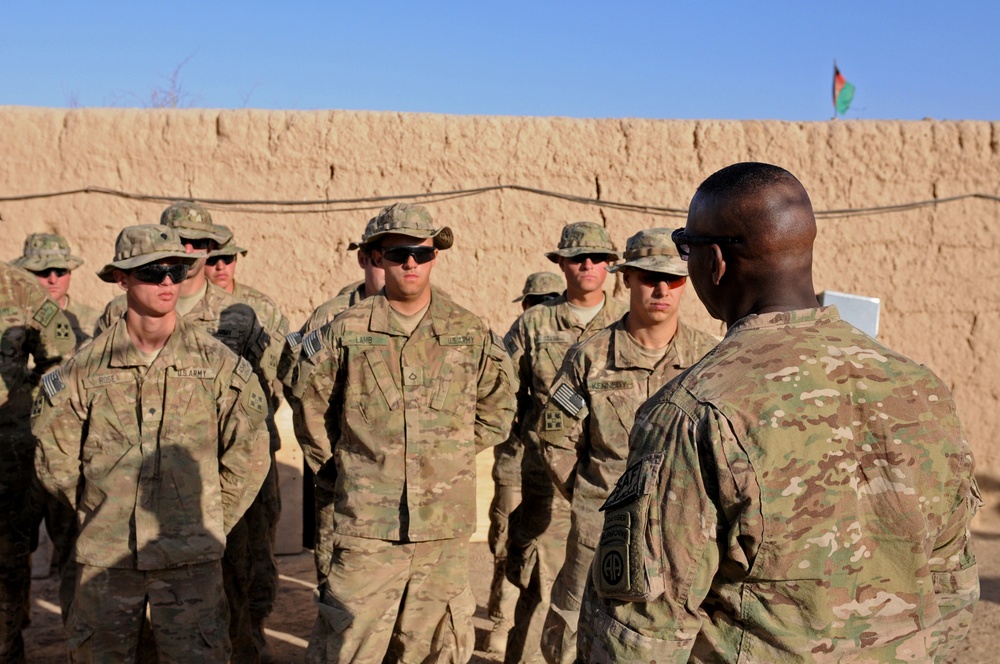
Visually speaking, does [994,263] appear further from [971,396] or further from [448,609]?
[448,609]

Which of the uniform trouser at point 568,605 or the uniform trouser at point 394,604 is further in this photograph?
the uniform trouser at point 568,605

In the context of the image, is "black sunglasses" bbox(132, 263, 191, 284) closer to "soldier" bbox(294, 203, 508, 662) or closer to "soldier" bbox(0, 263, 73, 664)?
"soldier" bbox(294, 203, 508, 662)

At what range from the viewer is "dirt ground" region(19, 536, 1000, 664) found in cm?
591

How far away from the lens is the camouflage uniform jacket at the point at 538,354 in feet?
19.0

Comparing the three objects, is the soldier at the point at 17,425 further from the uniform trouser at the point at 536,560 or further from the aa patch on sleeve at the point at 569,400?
the aa patch on sleeve at the point at 569,400

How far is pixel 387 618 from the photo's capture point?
14.3 ft

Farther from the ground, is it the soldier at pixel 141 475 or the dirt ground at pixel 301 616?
the soldier at pixel 141 475

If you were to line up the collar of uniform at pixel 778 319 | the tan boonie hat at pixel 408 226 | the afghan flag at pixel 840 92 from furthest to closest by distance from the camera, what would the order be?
1. the afghan flag at pixel 840 92
2. the tan boonie hat at pixel 408 226
3. the collar of uniform at pixel 778 319

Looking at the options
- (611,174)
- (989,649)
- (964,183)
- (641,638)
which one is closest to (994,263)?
(964,183)

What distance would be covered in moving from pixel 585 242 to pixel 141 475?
3.51 m

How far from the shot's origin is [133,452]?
4.11 meters

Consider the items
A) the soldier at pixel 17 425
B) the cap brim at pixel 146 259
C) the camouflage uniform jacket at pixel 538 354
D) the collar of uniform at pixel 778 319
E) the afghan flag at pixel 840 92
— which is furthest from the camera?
the afghan flag at pixel 840 92

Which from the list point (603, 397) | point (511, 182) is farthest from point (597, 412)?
point (511, 182)

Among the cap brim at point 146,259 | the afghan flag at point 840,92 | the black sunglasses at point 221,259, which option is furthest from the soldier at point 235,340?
the afghan flag at point 840,92
